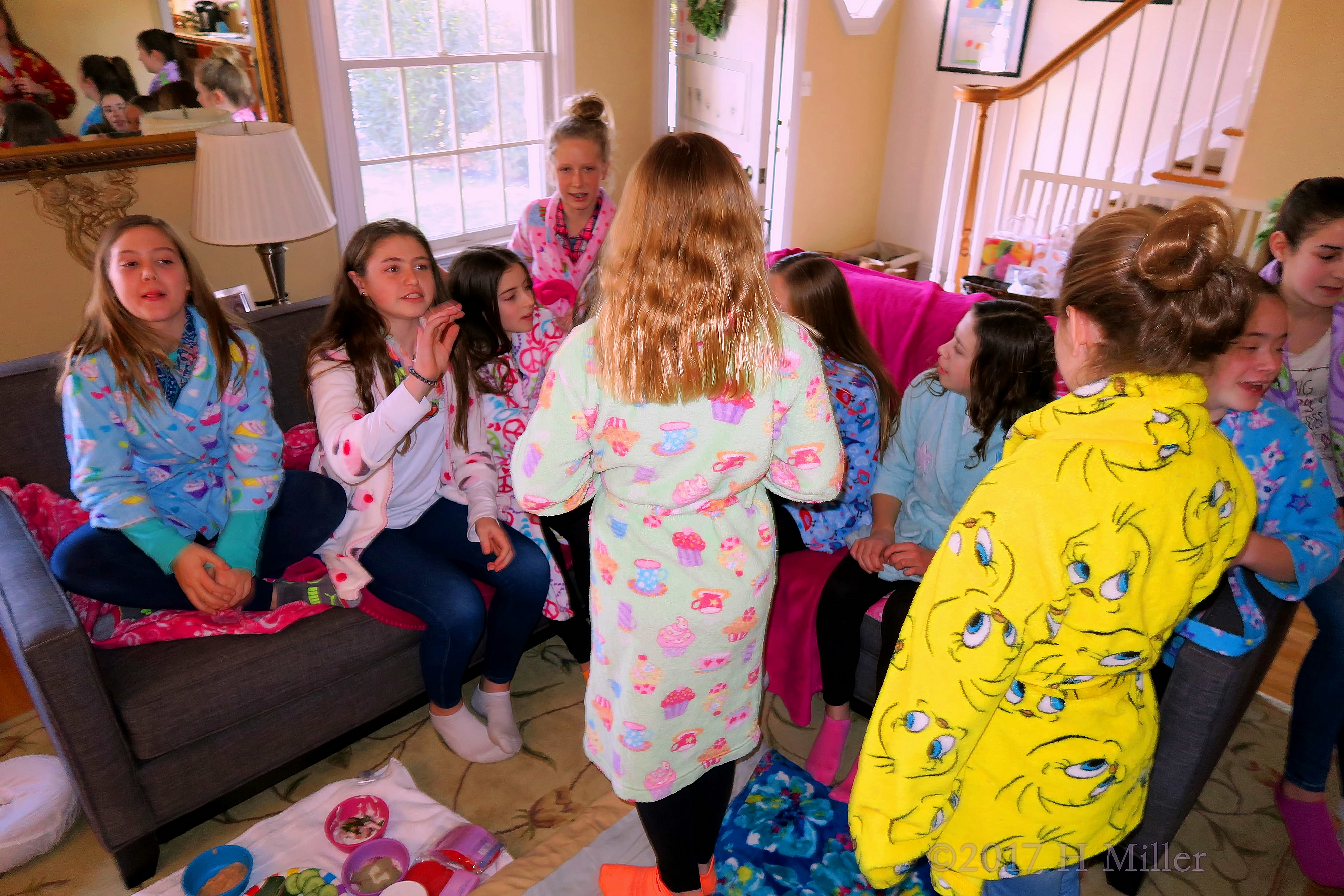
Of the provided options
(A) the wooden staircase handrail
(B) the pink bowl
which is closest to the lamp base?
(B) the pink bowl

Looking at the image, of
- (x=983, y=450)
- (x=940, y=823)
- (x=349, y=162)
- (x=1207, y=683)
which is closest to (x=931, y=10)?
(x=349, y=162)

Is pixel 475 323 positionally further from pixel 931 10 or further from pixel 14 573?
pixel 931 10

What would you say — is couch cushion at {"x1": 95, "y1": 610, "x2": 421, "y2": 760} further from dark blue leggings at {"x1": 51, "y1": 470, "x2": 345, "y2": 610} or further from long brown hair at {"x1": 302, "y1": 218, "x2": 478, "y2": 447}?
long brown hair at {"x1": 302, "y1": 218, "x2": 478, "y2": 447}

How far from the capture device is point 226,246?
2.79 m

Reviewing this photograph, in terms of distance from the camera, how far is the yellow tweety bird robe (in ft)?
2.94

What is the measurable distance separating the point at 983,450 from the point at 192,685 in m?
1.73

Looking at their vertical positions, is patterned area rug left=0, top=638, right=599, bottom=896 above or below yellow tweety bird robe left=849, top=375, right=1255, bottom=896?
below

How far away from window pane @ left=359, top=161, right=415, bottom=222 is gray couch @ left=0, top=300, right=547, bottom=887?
180 centimetres

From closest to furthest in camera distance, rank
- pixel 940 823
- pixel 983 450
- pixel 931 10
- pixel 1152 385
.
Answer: pixel 1152 385, pixel 940 823, pixel 983 450, pixel 931 10

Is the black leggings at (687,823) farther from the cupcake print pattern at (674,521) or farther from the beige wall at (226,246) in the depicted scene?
the beige wall at (226,246)

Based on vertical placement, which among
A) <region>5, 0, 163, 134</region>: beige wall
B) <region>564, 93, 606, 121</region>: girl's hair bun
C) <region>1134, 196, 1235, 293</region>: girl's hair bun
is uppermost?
<region>5, 0, 163, 134</region>: beige wall

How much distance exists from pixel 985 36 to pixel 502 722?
4843 mm

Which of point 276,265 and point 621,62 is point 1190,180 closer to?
point 621,62

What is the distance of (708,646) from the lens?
1293mm
